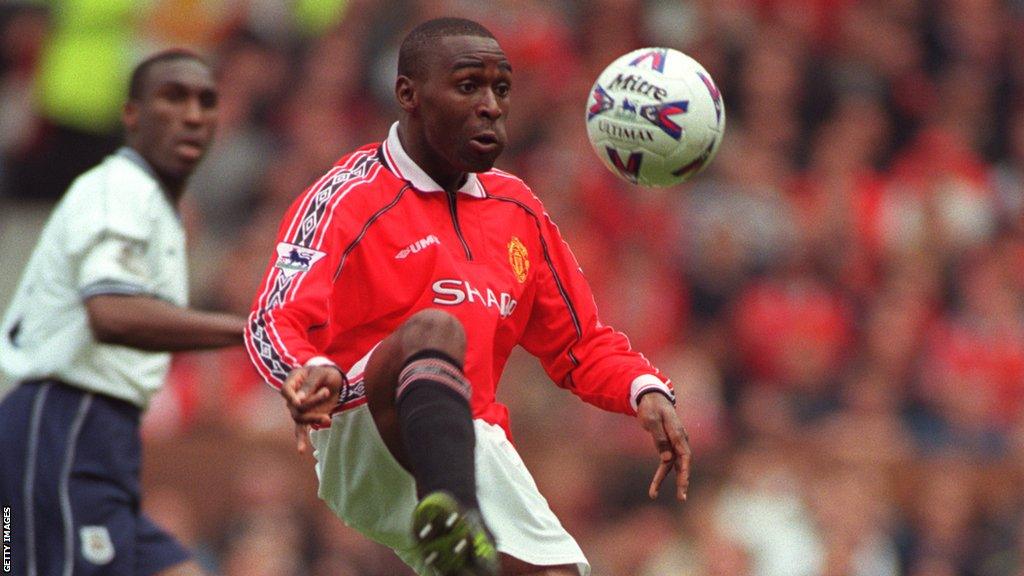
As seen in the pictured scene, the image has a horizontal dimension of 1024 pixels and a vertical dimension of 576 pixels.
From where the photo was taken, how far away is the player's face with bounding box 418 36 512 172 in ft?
18.0

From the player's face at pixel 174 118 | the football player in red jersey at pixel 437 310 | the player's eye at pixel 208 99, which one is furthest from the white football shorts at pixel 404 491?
the player's eye at pixel 208 99

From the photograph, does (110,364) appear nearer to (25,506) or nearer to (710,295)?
(25,506)

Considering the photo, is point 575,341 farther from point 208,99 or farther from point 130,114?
point 130,114

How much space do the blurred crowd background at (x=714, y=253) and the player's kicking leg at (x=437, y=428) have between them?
422 centimetres

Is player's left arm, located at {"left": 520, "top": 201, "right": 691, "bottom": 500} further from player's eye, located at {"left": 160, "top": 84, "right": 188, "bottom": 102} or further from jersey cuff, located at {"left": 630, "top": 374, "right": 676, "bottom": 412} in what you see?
player's eye, located at {"left": 160, "top": 84, "right": 188, "bottom": 102}

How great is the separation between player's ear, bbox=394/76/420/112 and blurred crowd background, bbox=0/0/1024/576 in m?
4.11

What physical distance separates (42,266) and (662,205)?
20.0 ft

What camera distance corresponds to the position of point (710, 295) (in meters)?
11.5

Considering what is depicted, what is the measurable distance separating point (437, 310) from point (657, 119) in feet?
3.98

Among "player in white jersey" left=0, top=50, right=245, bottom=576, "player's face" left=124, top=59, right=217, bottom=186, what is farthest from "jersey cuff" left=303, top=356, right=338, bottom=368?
"player's face" left=124, top=59, right=217, bottom=186

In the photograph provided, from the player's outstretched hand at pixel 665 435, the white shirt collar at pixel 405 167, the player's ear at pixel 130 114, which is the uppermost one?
the white shirt collar at pixel 405 167

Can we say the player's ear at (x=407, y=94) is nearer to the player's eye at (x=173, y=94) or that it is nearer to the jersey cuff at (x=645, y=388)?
the jersey cuff at (x=645, y=388)

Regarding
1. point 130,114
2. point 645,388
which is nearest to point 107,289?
point 130,114

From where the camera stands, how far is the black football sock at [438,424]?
482cm
